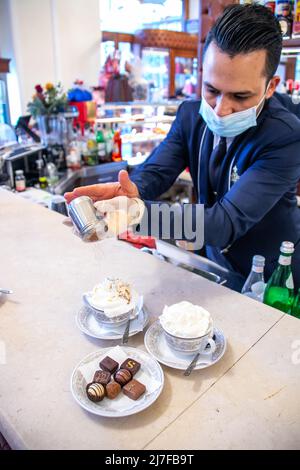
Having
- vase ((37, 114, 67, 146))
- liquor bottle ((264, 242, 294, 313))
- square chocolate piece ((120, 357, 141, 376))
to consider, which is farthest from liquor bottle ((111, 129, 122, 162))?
square chocolate piece ((120, 357, 141, 376))

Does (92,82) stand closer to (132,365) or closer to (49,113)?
(49,113)

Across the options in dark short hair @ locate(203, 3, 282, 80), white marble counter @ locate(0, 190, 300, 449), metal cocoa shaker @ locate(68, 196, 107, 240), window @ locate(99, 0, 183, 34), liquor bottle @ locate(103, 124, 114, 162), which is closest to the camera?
white marble counter @ locate(0, 190, 300, 449)

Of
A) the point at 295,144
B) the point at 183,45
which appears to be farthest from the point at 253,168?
the point at 183,45

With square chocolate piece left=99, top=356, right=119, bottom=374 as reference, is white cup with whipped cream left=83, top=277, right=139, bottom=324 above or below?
above

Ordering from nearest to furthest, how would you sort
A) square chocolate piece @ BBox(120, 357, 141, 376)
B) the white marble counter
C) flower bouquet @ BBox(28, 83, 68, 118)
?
1. the white marble counter
2. square chocolate piece @ BBox(120, 357, 141, 376)
3. flower bouquet @ BBox(28, 83, 68, 118)

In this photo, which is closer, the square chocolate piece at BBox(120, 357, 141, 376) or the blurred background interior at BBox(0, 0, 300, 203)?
the square chocolate piece at BBox(120, 357, 141, 376)

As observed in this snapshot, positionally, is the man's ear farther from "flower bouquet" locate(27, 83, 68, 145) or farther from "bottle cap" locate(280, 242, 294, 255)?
"flower bouquet" locate(27, 83, 68, 145)

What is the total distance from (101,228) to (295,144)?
0.73 meters

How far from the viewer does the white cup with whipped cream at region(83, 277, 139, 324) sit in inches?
36.3

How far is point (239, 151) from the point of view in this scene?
1330 millimetres

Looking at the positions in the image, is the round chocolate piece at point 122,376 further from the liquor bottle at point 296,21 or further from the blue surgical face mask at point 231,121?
the liquor bottle at point 296,21

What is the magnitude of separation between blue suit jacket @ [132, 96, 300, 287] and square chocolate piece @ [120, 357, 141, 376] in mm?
458

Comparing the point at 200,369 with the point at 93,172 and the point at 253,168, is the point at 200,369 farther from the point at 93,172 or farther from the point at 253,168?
the point at 93,172
